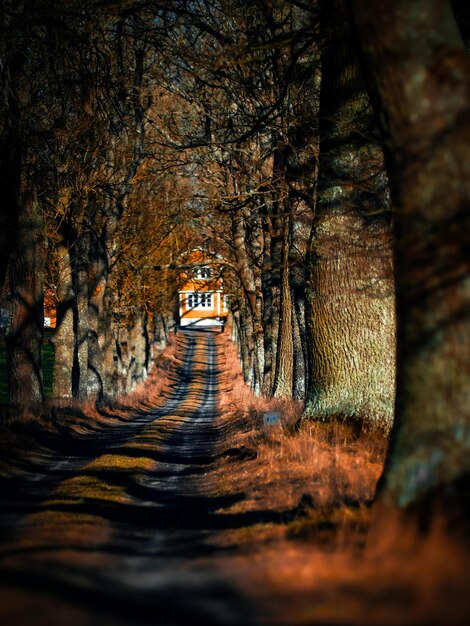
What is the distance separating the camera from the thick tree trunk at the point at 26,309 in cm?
2003

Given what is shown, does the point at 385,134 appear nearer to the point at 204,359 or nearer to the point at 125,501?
the point at 125,501

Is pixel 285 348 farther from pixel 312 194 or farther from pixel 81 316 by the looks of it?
pixel 81 316

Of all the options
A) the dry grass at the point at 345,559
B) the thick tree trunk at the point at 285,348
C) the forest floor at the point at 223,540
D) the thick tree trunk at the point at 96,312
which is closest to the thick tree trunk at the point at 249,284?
the thick tree trunk at the point at 285,348

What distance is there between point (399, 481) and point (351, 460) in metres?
4.72

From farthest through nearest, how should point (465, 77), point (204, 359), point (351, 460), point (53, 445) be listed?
point (204, 359) < point (53, 445) < point (351, 460) < point (465, 77)

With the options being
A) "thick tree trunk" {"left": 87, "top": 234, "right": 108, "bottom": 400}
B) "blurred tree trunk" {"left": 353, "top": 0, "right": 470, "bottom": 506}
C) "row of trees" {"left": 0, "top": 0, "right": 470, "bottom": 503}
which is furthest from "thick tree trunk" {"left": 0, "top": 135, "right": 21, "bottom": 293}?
"thick tree trunk" {"left": 87, "top": 234, "right": 108, "bottom": 400}

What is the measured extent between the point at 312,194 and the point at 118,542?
12.1m

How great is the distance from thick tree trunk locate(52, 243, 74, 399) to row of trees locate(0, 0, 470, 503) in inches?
2.6

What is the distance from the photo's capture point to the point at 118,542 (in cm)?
659

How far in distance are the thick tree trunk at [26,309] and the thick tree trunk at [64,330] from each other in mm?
3503

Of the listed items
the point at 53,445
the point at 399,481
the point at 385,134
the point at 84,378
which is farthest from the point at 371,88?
the point at 84,378

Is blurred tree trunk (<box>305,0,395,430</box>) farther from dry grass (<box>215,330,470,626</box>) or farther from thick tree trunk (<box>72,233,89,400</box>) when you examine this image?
thick tree trunk (<box>72,233,89,400</box>)

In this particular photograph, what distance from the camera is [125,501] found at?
367 inches

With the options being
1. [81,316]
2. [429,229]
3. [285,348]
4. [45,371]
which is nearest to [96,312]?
[81,316]
